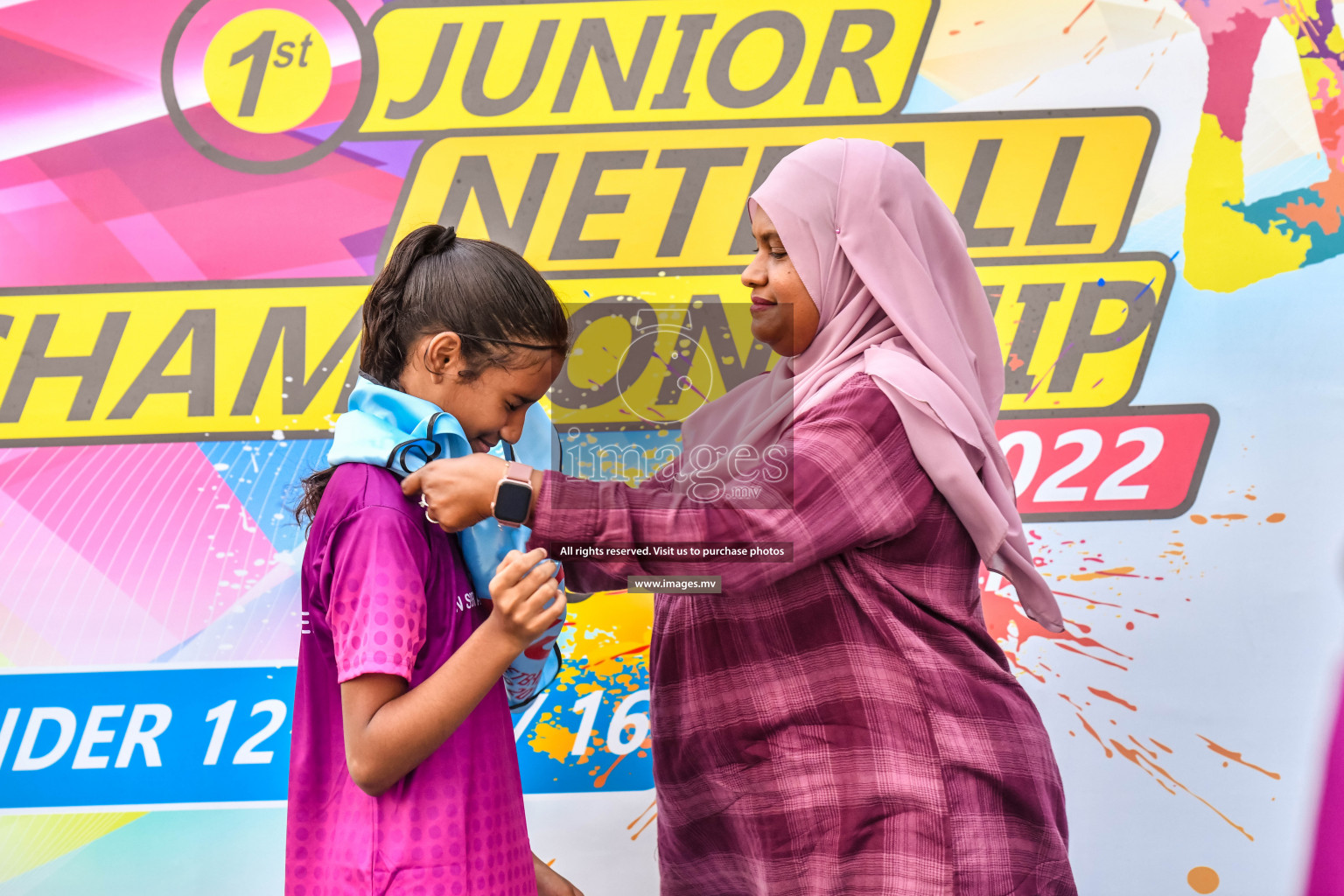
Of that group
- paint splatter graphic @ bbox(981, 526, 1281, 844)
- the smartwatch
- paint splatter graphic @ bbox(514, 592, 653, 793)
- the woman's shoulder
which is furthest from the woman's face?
paint splatter graphic @ bbox(981, 526, 1281, 844)

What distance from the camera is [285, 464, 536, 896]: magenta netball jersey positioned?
962mm

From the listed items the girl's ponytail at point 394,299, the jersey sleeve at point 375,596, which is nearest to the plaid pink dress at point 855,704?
the jersey sleeve at point 375,596

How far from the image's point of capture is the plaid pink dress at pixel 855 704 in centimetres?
117

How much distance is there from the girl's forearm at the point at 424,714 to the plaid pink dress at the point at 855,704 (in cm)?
17

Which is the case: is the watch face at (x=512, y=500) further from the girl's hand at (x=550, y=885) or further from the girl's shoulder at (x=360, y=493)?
the girl's hand at (x=550, y=885)

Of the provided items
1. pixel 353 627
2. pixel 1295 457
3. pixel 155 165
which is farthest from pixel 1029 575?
pixel 155 165

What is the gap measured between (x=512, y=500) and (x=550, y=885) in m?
0.68

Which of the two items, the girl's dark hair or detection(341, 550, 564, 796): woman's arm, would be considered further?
the girl's dark hair

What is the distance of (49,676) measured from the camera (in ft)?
7.04

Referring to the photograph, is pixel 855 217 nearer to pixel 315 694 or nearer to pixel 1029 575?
pixel 1029 575

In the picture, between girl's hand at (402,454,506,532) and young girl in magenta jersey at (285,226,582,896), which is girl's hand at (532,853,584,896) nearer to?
young girl in magenta jersey at (285,226,582,896)

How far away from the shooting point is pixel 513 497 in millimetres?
1036

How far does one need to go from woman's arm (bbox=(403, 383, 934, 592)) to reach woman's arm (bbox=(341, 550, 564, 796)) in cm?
9

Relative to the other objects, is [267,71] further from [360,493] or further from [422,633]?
[422,633]
